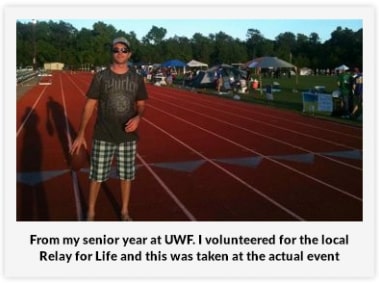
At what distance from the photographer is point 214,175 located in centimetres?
731

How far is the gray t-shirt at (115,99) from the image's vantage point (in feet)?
15.4

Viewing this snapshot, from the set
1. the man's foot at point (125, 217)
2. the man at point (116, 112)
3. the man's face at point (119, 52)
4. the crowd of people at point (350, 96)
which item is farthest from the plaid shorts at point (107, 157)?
the crowd of people at point (350, 96)

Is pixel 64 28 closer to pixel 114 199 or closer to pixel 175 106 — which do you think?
pixel 175 106

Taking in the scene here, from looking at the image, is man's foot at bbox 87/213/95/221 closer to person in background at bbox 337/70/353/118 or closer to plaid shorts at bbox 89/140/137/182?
plaid shorts at bbox 89/140/137/182

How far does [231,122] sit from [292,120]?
71.7 inches

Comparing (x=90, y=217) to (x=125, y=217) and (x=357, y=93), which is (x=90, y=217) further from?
(x=357, y=93)

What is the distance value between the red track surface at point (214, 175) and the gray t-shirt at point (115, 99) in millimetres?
1016

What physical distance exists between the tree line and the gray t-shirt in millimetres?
69912

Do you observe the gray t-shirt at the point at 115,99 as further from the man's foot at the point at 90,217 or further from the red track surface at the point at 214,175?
the red track surface at the point at 214,175

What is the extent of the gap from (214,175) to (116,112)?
9.40 feet

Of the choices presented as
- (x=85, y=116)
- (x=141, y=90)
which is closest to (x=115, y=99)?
(x=141, y=90)

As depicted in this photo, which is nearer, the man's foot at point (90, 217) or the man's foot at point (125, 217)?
the man's foot at point (90, 217)

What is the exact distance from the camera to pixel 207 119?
48.3 feet

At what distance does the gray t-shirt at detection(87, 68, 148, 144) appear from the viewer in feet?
15.4
